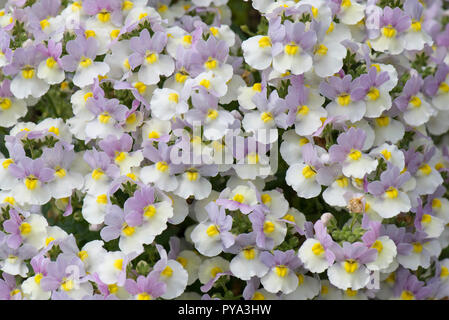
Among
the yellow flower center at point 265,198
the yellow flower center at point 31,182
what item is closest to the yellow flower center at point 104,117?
the yellow flower center at point 31,182

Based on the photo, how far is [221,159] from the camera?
1.75 meters

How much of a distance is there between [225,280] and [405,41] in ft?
2.65

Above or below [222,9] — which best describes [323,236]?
below

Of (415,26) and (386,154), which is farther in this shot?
(415,26)

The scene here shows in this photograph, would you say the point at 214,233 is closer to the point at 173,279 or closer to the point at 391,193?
the point at 173,279

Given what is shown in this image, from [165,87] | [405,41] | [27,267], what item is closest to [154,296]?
[27,267]

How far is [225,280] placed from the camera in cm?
178

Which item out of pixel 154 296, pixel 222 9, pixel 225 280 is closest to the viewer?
pixel 154 296

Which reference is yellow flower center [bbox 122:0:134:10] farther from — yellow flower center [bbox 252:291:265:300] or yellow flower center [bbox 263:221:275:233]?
yellow flower center [bbox 252:291:265:300]

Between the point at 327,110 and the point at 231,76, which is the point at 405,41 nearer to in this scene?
the point at 327,110

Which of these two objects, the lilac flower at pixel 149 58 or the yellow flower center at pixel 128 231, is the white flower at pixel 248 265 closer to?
the yellow flower center at pixel 128 231

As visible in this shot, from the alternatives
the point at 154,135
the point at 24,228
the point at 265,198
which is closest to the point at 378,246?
the point at 265,198

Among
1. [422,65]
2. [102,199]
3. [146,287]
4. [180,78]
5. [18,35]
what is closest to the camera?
[146,287]

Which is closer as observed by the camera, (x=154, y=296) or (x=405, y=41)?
(x=154, y=296)
